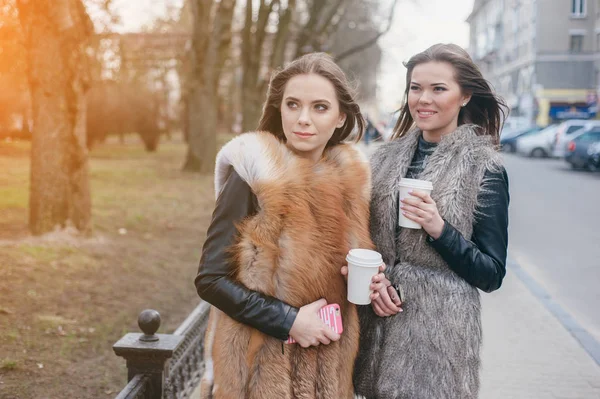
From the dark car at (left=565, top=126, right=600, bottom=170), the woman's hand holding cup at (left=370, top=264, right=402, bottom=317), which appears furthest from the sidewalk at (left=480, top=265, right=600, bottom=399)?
the dark car at (left=565, top=126, right=600, bottom=170)

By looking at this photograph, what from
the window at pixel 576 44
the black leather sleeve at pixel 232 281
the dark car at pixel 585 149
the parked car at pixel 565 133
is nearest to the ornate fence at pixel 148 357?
the black leather sleeve at pixel 232 281

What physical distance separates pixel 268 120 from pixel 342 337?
937 mm

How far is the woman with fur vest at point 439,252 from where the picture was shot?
2.30 meters

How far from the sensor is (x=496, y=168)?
2.35 metres

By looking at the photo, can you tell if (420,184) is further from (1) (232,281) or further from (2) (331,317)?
(1) (232,281)

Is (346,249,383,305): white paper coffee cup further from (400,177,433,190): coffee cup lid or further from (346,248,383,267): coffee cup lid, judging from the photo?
(400,177,433,190): coffee cup lid

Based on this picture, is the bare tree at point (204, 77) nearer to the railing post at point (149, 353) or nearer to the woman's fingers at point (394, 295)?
the railing post at point (149, 353)

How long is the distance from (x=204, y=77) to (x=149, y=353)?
15.4 metres

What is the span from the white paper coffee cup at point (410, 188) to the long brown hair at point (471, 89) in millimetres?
516

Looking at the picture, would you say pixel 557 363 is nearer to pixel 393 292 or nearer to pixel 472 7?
pixel 393 292

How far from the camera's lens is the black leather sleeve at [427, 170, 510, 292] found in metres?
2.23

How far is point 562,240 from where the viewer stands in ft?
34.2

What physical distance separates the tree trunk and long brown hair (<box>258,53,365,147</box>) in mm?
5925

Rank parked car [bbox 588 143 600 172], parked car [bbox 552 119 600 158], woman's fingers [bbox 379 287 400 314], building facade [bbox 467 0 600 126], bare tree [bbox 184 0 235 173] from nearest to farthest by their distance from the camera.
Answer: woman's fingers [bbox 379 287 400 314] < bare tree [bbox 184 0 235 173] < parked car [bbox 588 143 600 172] < parked car [bbox 552 119 600 158] < building facade [bbox 467 0 600 126]
